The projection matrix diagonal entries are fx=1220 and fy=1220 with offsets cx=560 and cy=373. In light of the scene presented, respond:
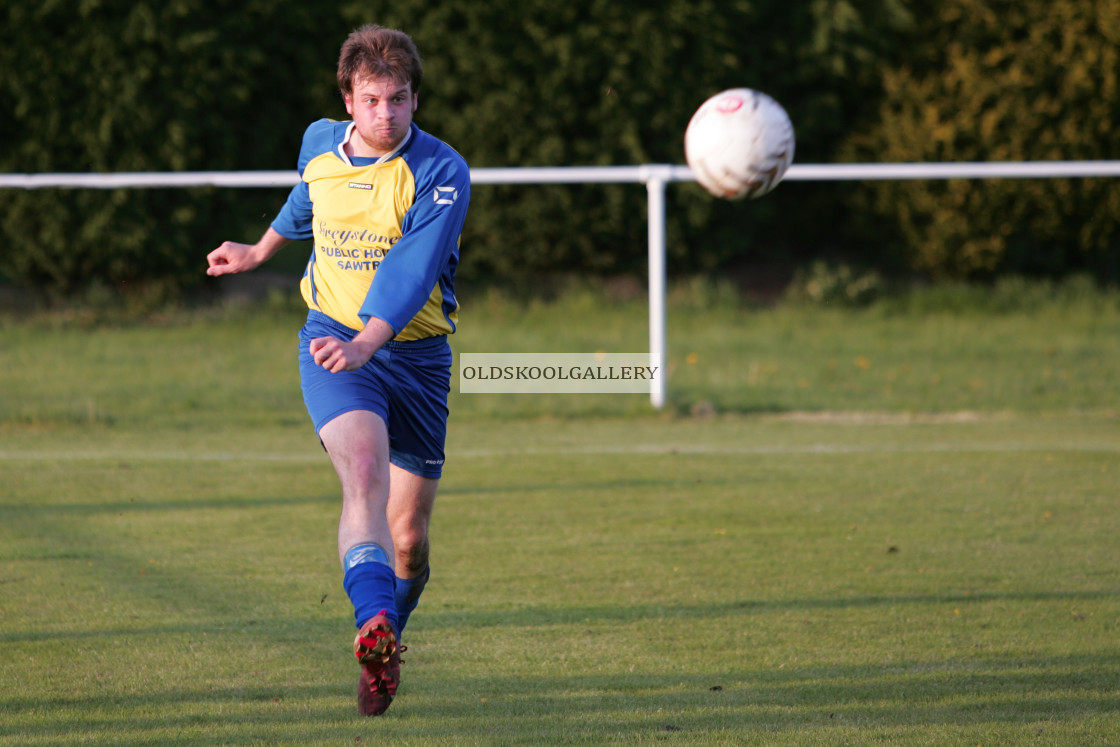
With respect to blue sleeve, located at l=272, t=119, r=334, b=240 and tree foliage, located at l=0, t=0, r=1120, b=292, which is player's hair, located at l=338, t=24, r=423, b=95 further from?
tree foliage, located at l=0, t=0, r=1120, b=292

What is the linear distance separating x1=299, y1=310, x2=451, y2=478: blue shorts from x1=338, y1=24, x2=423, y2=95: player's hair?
32.8 inches

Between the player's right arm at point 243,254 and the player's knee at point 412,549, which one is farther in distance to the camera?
the player's right arm at point 243,254

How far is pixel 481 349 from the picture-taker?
13.1 m

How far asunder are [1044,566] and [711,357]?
727 centimetres

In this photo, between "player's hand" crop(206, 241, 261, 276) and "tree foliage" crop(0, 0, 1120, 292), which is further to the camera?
Answer: "tree foliage" crop(0, 0, 1120, 292)

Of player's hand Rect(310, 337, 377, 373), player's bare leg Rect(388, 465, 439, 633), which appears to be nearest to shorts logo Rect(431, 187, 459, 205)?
player's hand Rect(310, 337, 377, 373)

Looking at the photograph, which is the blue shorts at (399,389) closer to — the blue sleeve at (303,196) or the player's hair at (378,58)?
the blue sleeve at (303,196)

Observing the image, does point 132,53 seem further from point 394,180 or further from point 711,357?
point 394,180

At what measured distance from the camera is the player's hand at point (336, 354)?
11.7ft

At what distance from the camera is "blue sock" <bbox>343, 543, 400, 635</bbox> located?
11.5 feet

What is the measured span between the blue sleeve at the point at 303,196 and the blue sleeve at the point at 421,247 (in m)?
0.45

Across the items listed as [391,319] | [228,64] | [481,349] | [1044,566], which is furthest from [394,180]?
[228,64]

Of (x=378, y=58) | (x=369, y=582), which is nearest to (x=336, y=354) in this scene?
(x=369, y=582)

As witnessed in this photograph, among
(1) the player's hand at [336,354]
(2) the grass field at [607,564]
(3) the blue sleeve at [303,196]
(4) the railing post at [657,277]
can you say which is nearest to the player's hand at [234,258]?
(3) the blue sleeve at [303,196]
